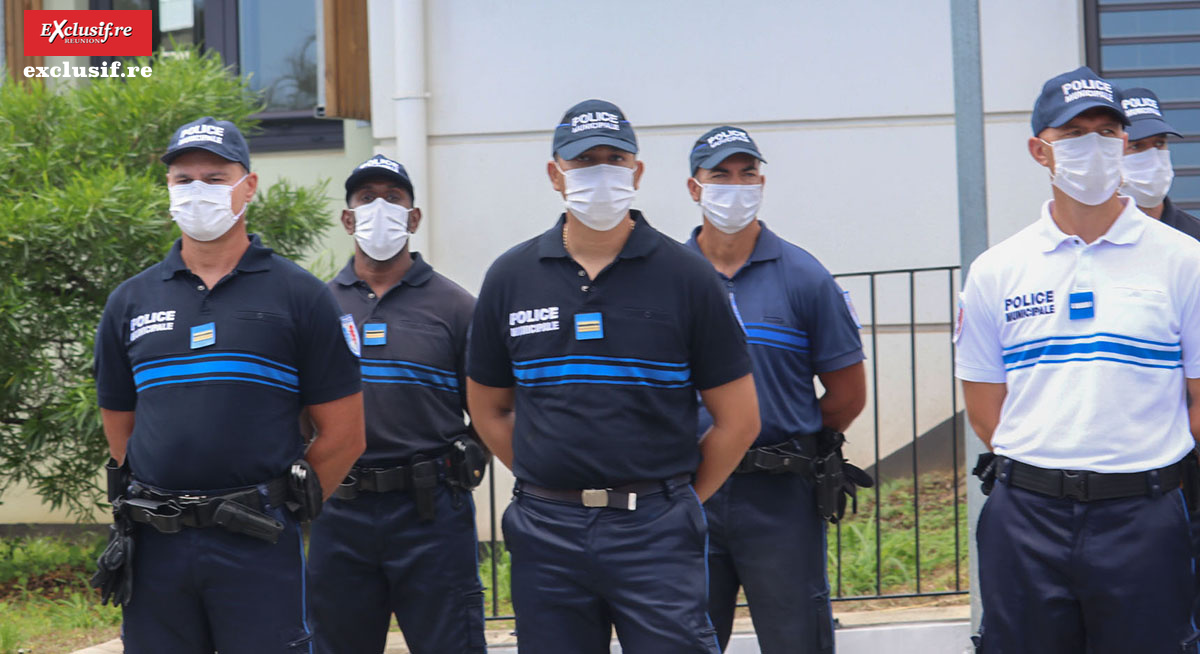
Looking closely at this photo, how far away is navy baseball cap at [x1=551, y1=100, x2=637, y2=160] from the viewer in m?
3.81

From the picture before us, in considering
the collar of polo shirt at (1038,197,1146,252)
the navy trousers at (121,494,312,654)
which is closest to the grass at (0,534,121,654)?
the navy trousers at (121,494,312,654)

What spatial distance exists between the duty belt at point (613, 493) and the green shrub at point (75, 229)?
4.06 metres

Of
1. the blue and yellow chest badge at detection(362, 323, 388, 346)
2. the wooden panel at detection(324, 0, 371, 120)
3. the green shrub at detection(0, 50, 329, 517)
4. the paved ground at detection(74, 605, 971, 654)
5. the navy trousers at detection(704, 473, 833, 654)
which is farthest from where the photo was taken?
the wooden panel at detection(324, 0, 371, 120)

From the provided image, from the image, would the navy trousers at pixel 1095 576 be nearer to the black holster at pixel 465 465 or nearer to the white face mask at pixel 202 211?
the black holster at pixel 465 465

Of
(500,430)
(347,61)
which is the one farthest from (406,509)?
(347,61)

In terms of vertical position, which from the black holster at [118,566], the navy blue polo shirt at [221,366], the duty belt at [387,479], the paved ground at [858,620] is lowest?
the paved ground at [858,620]

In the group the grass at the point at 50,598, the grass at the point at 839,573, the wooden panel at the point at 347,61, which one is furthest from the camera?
the wooden panel at the point at 347,61

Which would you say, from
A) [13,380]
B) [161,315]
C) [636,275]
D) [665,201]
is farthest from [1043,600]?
[13,380]

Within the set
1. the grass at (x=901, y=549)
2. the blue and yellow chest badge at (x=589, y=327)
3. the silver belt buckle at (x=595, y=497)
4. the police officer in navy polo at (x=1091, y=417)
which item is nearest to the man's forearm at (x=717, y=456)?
the silver belt buckle at (x=595, y=497)

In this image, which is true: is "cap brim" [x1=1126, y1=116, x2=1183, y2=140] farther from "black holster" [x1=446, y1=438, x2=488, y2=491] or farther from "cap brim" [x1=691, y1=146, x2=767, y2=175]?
"black holster" [x1=446, y1=438, x2=488, y2=491]

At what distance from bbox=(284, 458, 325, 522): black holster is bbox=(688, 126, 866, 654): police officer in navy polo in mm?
1330

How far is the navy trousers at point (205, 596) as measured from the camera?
12.4ft

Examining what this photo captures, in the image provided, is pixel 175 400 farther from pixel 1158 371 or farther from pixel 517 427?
pixel 1158 371

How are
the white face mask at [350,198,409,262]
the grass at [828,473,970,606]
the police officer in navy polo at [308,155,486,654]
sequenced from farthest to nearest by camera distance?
1. the grass at [828,473,970,606]
2. the white face mask at [350,198,409,262]
3. the police officer in navy polo at [308,155,486,654]
